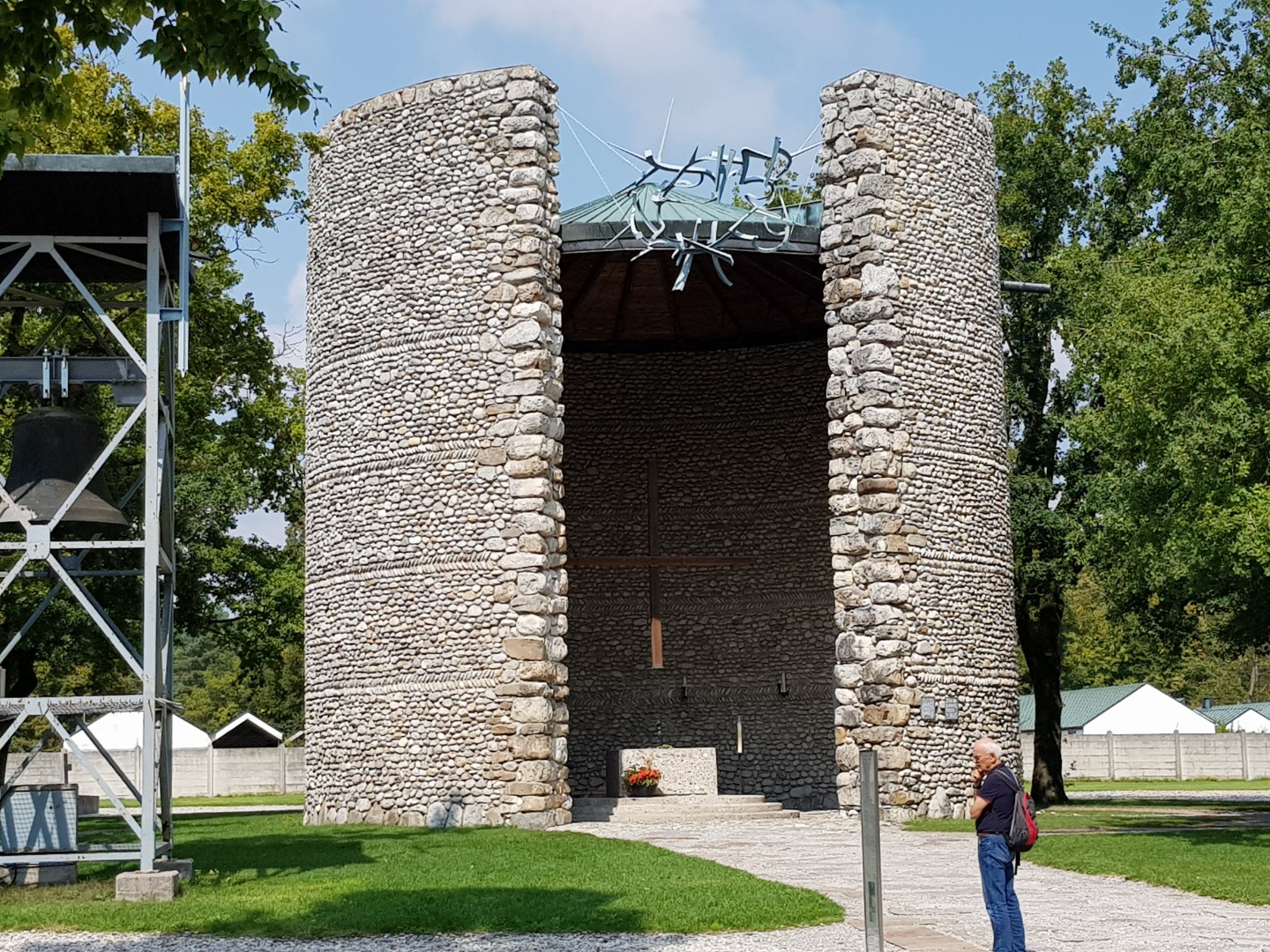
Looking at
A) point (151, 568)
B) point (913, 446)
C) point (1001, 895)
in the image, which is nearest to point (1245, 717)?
point (913, 446)

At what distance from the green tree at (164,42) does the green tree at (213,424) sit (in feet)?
38.4

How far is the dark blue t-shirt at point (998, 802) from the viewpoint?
8.62 meters

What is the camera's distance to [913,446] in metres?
20.8

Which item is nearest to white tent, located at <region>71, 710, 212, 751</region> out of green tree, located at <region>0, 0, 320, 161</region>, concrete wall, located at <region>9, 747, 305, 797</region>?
concrete wall, located at <region>9, 747, 305, 797</region>

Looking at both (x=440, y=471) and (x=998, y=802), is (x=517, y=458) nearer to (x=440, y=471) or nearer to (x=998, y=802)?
(x=440, y=471)

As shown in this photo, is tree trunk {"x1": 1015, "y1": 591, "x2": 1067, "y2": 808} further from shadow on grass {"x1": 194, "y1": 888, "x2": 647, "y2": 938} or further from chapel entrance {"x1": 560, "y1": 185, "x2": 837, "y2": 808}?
shadow on grass {"x1": 194, "y1": 888, "x2": 647, "y2": 938}

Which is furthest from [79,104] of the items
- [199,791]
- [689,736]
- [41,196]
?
[199,791]

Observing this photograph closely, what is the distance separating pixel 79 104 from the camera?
22234mm

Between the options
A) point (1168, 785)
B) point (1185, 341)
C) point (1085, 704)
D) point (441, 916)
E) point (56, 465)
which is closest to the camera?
point (441, 916)

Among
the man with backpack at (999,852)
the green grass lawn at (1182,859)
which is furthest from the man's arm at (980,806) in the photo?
the green grass lawn at (1182,859)

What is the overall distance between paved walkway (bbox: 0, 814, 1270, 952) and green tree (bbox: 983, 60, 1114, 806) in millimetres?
14548

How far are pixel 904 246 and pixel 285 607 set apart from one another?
12450 mm

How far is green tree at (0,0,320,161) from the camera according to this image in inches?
311

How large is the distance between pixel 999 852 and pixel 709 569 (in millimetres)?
19079
